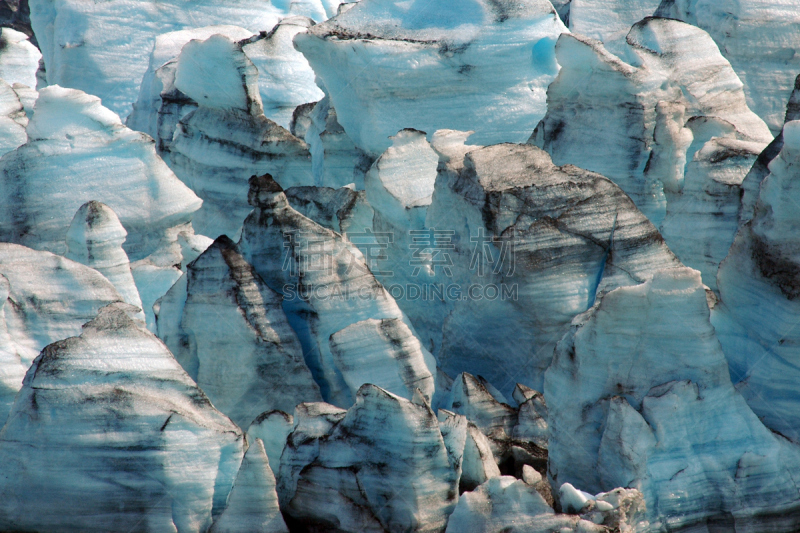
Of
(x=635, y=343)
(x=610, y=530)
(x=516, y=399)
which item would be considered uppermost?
(x=635, y=343)

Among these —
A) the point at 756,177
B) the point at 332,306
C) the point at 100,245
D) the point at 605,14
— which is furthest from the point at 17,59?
the point at 756,177

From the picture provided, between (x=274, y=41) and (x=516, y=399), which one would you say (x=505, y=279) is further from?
(x=274, y=41)

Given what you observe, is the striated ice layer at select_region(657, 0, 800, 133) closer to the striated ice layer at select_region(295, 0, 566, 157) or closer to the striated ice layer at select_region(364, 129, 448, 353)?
the striated ice layer at select_region(295, 0, 566, 157)

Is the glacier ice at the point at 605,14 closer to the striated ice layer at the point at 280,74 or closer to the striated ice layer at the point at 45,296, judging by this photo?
the striated ice layer at the point at 280,74

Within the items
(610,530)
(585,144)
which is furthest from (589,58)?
(610,530)

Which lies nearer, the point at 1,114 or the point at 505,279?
the point at 505,279

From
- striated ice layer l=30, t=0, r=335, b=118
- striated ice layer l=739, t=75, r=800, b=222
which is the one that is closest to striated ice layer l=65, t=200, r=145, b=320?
striated ice layer l=739, t=75, r=800, b=222
